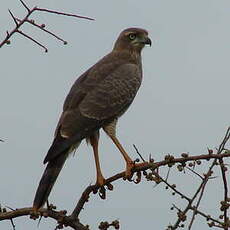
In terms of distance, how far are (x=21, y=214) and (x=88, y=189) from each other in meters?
0.71

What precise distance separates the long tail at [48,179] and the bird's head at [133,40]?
10.0 feet

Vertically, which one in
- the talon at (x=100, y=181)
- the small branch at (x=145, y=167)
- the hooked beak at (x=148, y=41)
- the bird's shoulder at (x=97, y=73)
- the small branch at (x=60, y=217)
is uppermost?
the hooked beak at (x=148, y=41)

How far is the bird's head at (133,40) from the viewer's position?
29.5ft

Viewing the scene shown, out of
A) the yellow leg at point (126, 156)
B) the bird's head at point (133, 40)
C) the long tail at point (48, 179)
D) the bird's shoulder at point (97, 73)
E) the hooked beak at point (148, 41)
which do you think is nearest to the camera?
the long tail at point (48, 179)

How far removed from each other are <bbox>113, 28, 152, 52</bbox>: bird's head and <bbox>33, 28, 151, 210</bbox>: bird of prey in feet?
0.80

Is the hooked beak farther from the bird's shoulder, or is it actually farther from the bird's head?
the bird's shoulder

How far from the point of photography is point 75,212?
489 centimetres

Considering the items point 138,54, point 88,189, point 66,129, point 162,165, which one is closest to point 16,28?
point 162,165

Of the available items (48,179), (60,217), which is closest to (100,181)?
(48,179)


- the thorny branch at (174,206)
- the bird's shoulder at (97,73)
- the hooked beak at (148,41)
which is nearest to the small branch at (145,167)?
the thorny branch at (174,206)

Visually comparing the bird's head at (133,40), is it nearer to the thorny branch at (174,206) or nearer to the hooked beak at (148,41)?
the hooked beak at (148,41)

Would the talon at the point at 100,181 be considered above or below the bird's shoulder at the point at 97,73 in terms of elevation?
below

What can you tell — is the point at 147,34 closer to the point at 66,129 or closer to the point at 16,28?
the point at 66,129

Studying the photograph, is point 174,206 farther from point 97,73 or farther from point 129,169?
point 97,73
